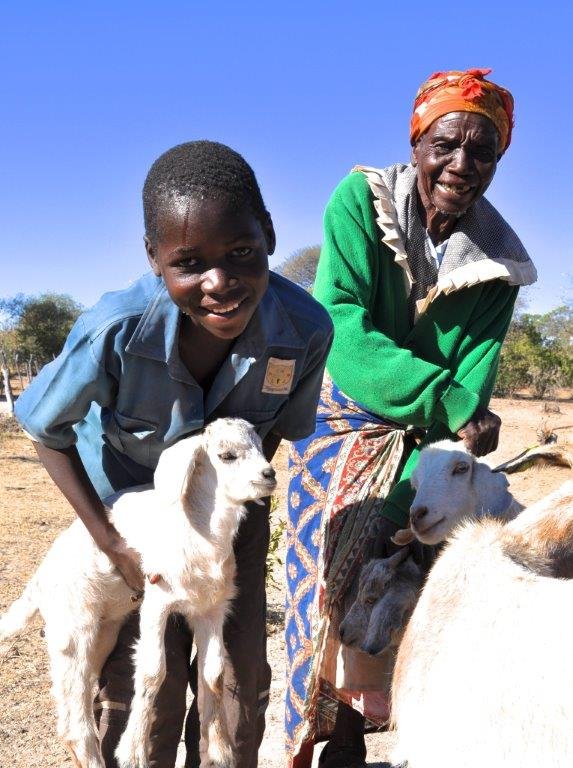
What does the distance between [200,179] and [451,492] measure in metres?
1.25

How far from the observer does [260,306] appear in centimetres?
242

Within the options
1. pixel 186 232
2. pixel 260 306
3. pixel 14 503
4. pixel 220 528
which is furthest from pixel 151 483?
pixel 14 503

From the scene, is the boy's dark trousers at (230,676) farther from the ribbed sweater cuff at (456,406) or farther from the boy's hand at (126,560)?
the ribbed sweater cuff at (456,406)

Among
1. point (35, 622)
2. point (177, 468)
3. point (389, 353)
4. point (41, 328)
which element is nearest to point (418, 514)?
point (389, 353)

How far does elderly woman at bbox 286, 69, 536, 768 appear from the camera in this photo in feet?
9.44

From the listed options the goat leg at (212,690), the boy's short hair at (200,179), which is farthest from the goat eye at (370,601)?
the boy's short hair at (200,179)

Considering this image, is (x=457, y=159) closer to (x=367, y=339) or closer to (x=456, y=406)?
(x=367, y=339)

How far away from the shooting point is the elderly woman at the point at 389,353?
9.44ft

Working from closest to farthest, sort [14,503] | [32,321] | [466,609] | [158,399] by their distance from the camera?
1. [466,609]
2. [158,399]
3. [14,503]
4. [32,321]

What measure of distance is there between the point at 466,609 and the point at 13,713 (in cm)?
334

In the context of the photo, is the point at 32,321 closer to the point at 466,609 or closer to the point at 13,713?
the point at 13,713

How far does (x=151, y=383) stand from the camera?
2.36 metres

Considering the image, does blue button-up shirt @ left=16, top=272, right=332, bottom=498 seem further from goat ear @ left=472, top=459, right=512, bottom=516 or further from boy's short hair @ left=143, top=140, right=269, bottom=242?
goat ear @ left=472, top=459, right=512, bottom=516

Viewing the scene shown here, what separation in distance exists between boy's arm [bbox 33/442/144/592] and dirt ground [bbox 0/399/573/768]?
1209mm
